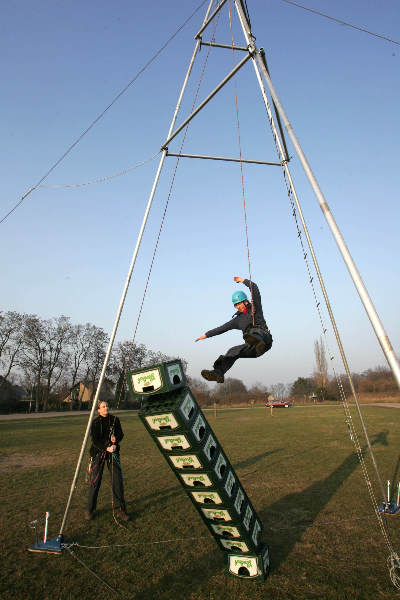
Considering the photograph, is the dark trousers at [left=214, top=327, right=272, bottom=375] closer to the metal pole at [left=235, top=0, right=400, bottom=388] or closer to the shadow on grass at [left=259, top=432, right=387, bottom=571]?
the metal pole at [left=235, top=0, right=400, bottom=388]

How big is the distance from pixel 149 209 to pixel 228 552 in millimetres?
5935

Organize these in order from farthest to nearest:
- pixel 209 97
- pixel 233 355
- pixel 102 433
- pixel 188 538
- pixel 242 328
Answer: pixel 102 433
pixel 188 538
pixel 209 97
pixel 242 328
pixel 233 355

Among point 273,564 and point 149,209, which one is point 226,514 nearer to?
point 273,564

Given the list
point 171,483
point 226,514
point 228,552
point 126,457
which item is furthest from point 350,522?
point 126,457

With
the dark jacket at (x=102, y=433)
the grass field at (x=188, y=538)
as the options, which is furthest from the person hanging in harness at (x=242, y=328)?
the dark jacket at (x=102, y=433)

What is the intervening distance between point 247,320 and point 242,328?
17 centimetres

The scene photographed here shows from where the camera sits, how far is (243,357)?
224 inches

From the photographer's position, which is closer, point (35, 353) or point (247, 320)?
point (247, 320)

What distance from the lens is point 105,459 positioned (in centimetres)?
766

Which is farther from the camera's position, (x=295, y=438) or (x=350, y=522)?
(x=295, y=438)

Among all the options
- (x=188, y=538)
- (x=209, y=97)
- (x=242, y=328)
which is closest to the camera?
(x=242, y=328)

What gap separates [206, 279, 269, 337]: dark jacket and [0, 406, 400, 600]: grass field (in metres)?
3.51

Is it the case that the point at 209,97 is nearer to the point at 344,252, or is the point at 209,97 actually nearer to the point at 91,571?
the point at 344,252

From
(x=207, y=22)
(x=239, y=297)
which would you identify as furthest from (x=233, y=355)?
Answer: (x=207, y=22)
